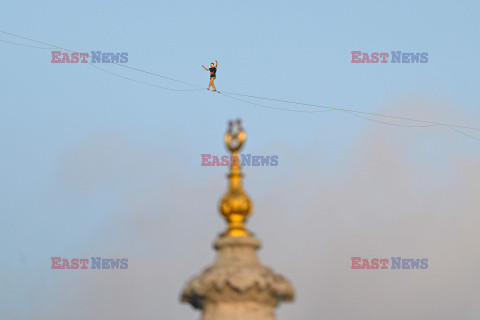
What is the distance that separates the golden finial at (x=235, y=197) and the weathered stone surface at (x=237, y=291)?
2.74 ft

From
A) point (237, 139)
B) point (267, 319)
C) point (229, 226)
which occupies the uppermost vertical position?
point (237, 139)

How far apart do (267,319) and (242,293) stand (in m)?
0.80

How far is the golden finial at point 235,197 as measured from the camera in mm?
27531

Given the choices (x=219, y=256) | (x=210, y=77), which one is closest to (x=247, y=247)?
(x=219, y=256)

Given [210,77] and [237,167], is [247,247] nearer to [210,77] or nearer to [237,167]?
[237,167]

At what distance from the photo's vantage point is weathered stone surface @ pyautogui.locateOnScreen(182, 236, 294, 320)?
26.2 metres

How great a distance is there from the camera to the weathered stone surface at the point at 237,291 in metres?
26.2

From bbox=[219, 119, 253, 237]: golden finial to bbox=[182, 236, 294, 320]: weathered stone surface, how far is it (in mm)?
836

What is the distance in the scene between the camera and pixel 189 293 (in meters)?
26.6

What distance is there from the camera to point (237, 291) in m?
26.2

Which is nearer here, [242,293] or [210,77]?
[242,293]

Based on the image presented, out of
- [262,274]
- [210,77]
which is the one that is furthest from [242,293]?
[210,77]

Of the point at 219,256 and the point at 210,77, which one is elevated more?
the point at 210,77

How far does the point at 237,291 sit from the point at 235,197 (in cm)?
233
